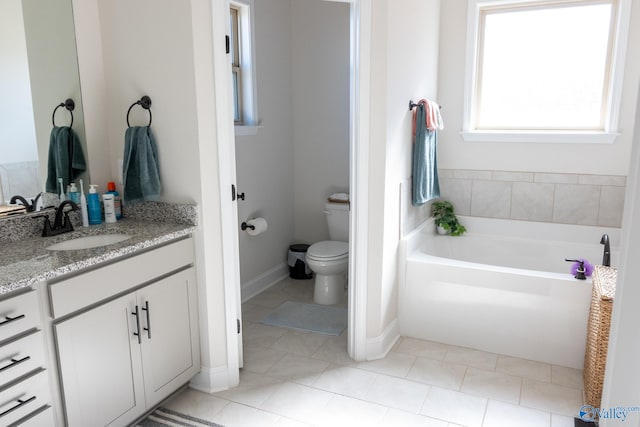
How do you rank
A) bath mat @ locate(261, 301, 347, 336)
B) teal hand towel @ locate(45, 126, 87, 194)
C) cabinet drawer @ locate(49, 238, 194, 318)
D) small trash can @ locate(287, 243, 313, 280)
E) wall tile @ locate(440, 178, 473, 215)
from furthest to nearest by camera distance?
small trash can @ locate(287, 243, 313, 280) < wall tile @ locate(440, 178, 473, 215) < bath mat @ locate(261, 301, 347, 336) < teal hand towel @ locate(45, 126, 87, 194) < cabinet drawer @ locate(49, 238, 194, 318)

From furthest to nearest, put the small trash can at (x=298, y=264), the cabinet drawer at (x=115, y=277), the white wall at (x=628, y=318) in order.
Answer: the small trash can at (x=298, y=264), the cabinet drawer at (x=115, y=277), the white wall at (x=628, y=318)

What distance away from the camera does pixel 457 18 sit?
3633mm

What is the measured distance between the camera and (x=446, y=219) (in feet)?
12.3

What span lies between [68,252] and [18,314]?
0.34m

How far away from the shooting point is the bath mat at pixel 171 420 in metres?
2.26

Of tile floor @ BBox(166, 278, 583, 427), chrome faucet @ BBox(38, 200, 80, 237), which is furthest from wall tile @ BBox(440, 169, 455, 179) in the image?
chrome faucet @ BBox(38, 200, 80, 237)

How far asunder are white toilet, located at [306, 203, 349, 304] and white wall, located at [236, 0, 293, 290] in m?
0.50

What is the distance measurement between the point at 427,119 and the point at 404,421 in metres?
1.82

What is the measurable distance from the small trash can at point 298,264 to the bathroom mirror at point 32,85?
87.0 inches

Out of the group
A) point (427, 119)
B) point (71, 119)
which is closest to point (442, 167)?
point (427, 119)

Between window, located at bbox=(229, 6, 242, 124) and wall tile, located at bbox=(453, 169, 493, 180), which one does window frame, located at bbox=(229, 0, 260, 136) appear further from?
wall tile, located at bbox=(453, 169, 493, 180)

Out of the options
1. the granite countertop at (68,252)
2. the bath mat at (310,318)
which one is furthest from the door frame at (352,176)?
the bath mat at (310,318)

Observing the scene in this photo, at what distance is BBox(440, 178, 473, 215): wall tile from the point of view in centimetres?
383

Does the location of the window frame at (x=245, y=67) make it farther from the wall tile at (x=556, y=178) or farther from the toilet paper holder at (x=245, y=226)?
the wall tile at (x=556, y=178)
